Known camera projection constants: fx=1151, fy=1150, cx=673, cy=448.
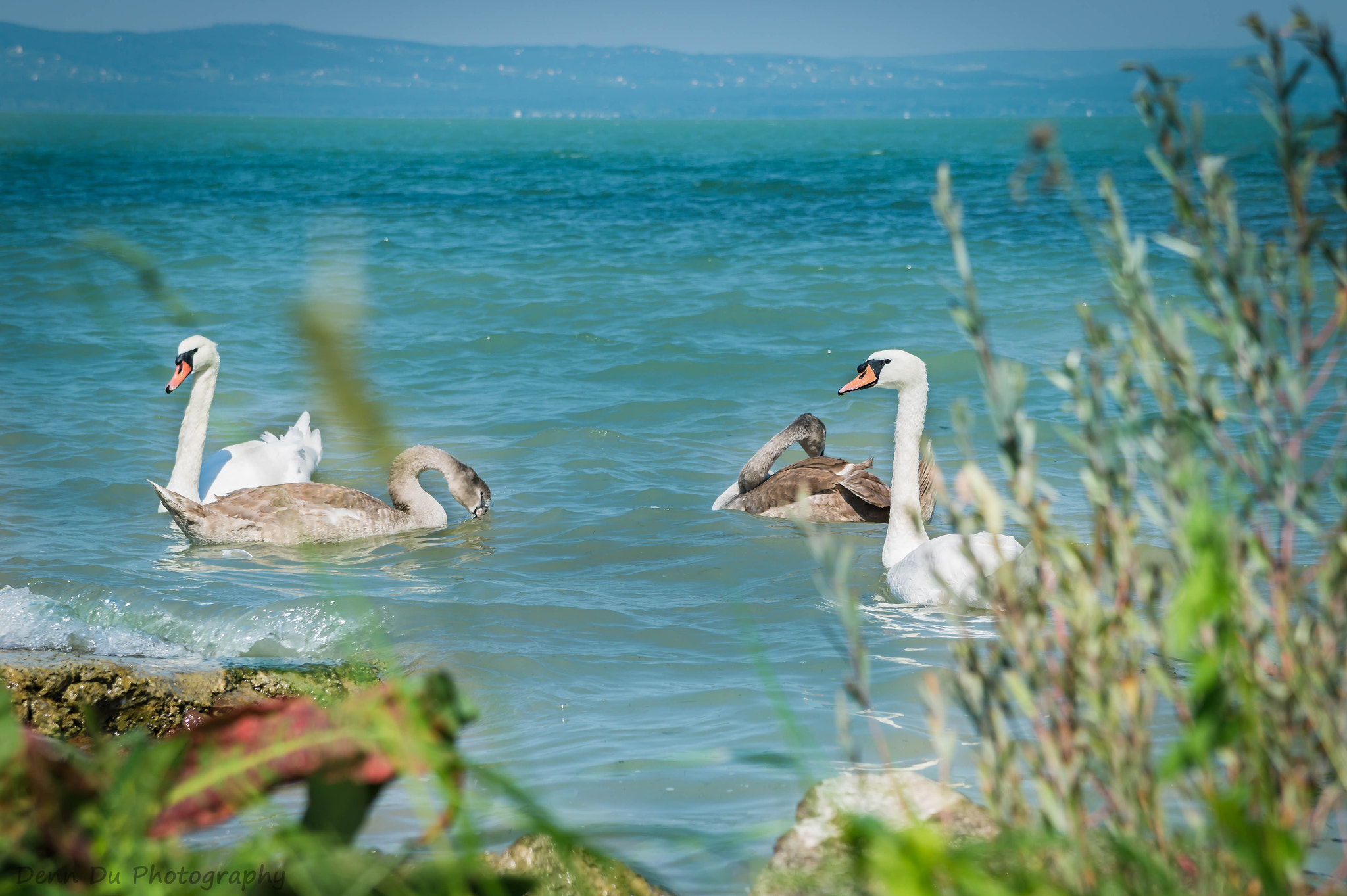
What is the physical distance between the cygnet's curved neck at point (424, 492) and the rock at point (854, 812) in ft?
18.0

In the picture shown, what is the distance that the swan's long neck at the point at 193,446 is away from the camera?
7824 millimetres

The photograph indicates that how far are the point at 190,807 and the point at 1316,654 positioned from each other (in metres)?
1.29

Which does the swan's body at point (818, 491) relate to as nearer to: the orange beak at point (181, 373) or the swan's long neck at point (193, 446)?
the swan's long neck at point (193, 446)

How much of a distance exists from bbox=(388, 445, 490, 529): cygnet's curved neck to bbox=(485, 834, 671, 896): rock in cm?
521

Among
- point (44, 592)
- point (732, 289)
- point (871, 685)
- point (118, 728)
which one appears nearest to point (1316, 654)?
point (871, 685)

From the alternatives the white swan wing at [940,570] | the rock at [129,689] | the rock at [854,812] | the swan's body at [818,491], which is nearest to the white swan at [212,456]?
the swan's body at [818,491]

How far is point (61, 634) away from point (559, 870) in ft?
11.1

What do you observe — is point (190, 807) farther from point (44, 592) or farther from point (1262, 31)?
point (44, 592)

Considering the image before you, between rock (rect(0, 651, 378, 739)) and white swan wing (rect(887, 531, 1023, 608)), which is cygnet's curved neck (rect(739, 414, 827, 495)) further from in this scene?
rock (rect(0, 651, 378, 739))

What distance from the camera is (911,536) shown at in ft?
21.0

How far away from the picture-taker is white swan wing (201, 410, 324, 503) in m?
8.23

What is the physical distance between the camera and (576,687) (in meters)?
4.75

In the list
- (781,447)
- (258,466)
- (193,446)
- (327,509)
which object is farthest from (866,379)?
(193,446)

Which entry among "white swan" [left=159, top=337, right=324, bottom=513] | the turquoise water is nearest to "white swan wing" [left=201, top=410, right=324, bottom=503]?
"white swan" [left=159, top=337, right=324, bottom=513]
